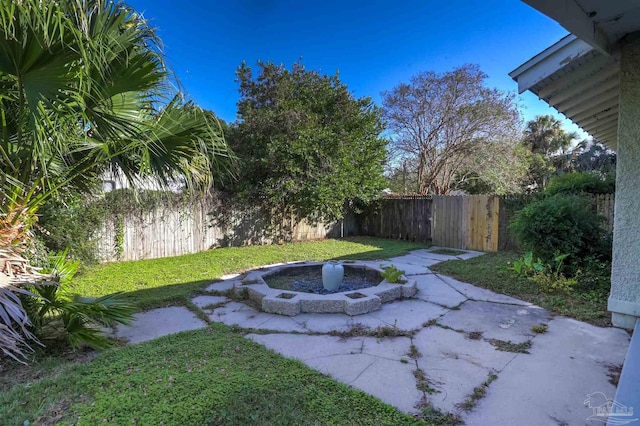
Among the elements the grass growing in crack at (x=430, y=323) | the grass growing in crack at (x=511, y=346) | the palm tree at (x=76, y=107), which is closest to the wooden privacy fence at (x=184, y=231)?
the palm tree at (x=76, y=107)

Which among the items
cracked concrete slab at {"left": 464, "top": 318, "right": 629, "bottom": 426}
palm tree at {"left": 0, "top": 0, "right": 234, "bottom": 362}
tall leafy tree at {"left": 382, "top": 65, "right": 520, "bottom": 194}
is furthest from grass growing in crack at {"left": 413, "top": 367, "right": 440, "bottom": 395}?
tall leafy tree at {"left": 382, "top": 65, "right": 520, "bottom": 194}

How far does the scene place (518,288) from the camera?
486cm

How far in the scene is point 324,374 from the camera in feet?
8.05

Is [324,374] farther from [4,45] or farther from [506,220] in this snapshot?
[506,220]

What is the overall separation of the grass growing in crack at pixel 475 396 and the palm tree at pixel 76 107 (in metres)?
3.28

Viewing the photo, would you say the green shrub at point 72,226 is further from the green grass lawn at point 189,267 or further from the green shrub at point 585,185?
the green shrub at point 585,185

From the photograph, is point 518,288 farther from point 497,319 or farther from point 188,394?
point 188,394

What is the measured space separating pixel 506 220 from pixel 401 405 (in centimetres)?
786

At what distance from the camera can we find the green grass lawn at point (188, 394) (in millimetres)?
1909

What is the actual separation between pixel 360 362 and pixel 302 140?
6997 mm

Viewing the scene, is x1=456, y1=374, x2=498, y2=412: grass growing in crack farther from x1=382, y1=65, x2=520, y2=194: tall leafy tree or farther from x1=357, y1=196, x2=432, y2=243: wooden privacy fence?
x1=382, y1=65, x2=520, y2=194: tall leafy tree

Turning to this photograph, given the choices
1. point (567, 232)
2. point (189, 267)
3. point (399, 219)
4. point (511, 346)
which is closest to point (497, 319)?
point (511, 346)

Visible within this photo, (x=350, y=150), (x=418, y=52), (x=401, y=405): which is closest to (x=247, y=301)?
(x=401, y=405)

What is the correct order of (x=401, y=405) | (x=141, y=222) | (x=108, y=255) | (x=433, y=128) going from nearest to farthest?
(x=401, y=405) < (x=108, y=255) < (x=141, y=222) < (x=433, y=128)
